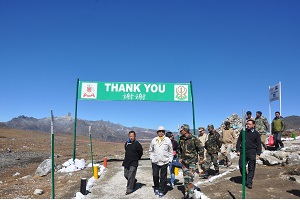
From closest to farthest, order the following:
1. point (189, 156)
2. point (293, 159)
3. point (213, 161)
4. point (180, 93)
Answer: point (189, 156) < point (213, 161) < point (293, 159) < point (180, 93)

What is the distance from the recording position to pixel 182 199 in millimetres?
8867

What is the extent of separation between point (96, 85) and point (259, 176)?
1049cm

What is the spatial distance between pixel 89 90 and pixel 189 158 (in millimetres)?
10467

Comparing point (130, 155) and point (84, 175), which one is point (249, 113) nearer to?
point (130, 155)

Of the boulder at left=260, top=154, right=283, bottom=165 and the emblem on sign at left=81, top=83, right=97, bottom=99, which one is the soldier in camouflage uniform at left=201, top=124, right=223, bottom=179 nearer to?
the boulder at left=260, top=154, right=283, bottom=165

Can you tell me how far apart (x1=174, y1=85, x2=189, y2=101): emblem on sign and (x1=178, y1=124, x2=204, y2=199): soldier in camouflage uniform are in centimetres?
935

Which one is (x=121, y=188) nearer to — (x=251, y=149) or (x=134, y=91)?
(x=251, y=149)

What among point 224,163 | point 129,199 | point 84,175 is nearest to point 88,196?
point 129,199

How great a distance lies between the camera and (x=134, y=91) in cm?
1844

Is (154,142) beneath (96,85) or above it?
beneath

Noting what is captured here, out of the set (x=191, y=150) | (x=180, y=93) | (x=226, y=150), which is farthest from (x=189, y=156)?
(x=180, y=93)

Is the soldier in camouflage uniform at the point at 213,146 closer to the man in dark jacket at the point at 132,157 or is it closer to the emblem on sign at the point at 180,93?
the man in dark jacket at the point at 132,157

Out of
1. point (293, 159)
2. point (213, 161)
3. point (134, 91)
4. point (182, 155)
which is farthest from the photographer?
point (134, 91)

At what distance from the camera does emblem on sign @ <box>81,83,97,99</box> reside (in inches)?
716
